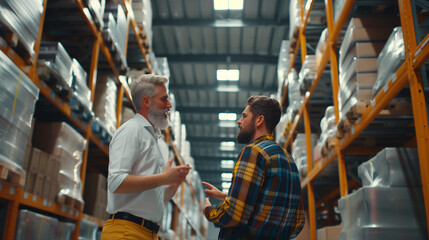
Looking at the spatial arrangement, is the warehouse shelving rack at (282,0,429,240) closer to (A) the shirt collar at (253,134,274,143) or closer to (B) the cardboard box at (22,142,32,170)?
(A) the shirt collar at (253,134,274,143)

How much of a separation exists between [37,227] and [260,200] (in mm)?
2398

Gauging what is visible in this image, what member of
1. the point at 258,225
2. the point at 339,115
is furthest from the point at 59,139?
the point at 339,115

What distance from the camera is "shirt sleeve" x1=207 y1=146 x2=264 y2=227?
6.57ft

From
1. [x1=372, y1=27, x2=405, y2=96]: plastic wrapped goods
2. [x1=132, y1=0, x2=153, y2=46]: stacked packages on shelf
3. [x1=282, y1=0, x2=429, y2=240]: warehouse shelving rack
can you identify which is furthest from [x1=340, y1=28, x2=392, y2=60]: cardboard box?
[x1=132, y1=0, x2=153, y2=46]: stacked packages on shelf

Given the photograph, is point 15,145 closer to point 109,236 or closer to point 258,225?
point 109,236

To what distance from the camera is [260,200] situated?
A: 2.07 meters

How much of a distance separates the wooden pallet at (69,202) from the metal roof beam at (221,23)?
6612 millimetres

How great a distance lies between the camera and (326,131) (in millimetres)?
5496

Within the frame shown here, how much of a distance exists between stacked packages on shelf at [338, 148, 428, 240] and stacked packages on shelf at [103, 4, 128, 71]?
3.76 m

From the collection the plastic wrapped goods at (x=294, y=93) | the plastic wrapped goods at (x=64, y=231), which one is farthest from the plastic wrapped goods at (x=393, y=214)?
the plastic wrapped goods at (x=294, y=93)

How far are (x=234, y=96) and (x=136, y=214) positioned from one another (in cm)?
1274

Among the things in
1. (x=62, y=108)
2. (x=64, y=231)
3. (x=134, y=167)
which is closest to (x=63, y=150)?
(x=62, y=108)

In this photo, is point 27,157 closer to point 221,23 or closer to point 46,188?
point 46,188

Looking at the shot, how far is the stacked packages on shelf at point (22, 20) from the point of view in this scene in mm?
2883
